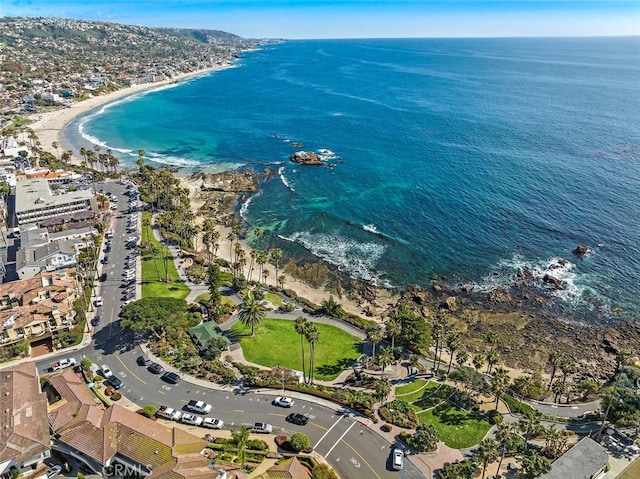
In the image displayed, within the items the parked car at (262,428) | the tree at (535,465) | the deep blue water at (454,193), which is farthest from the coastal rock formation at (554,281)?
the parked car at (262,428)

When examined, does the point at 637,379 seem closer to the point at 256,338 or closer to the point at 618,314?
the point at 618,314

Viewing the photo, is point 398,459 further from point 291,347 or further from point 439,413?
point 291,347

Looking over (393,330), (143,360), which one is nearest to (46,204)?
(143,360)

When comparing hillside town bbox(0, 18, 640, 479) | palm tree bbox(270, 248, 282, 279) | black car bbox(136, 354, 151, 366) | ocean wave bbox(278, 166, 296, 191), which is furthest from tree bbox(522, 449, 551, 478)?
ocean wave bbox(278, 166, 296, 191)

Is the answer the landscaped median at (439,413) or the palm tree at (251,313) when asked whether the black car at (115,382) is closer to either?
the palm tree at (251,313)

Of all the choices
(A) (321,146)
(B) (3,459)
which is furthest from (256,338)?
(A) (321,146)
